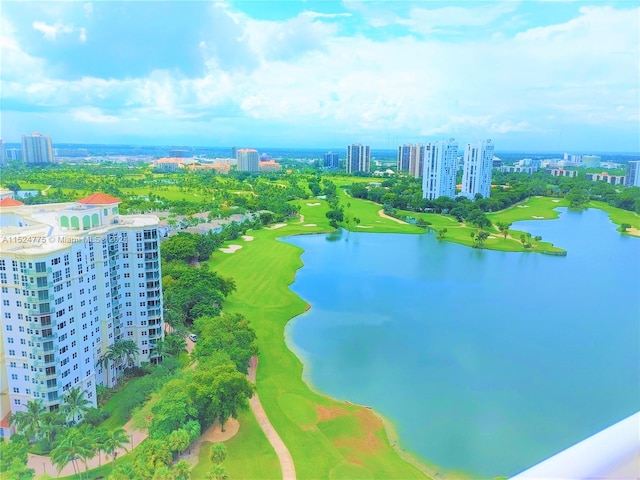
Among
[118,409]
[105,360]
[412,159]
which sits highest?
[412,159]

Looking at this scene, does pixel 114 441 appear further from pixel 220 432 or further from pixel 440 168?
pixel 440 168

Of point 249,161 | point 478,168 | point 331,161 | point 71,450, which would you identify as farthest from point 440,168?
point 331,161

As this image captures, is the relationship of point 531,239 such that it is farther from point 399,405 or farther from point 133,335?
point 133,335

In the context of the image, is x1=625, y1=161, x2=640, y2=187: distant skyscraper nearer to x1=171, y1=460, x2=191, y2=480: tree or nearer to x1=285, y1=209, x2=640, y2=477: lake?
x1=285, y1=209, x2=640, y2=477: lake

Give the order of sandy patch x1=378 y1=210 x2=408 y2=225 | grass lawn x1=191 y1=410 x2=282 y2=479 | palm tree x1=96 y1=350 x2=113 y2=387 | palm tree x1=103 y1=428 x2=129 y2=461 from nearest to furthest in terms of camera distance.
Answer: palm tree x1=103 y1=428 x2=129 y2=461, grass lawn x1=191 y1=410 x2=282 y2=479, palm tree x1=96 y1=350 x2=113 y2=387, sandy patch x1=378 y1=210 x2=408 y2=225

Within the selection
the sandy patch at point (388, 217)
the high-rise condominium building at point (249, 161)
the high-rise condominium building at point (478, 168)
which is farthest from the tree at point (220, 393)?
the high-rise condominium building at point (249, 161)

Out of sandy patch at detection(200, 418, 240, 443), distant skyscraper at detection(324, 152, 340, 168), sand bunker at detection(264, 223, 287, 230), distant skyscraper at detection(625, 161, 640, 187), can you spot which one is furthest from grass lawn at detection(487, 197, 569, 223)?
distant skyscraper at detection(324, 152, 340, 168)
